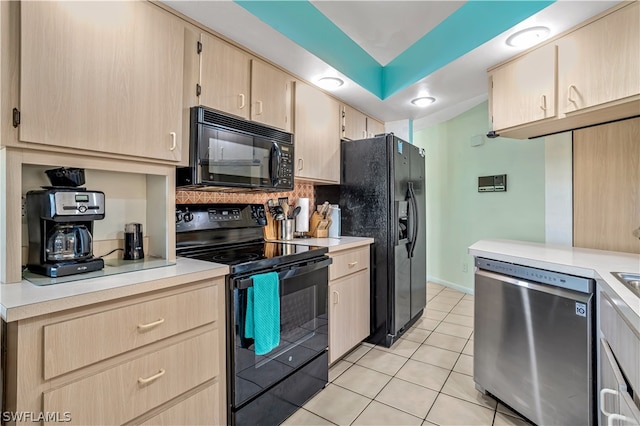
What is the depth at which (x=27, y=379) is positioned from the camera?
90 centimetres

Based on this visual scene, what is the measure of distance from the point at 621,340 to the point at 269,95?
2146 mm

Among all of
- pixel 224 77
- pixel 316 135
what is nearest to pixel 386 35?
pixel 316 135

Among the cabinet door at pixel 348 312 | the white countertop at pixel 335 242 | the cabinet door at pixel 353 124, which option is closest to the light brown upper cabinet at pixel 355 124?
the cabinet door at pixel 353 124

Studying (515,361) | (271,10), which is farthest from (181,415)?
(271,10)

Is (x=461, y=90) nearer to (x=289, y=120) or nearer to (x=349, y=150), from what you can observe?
(x=349, y=150)

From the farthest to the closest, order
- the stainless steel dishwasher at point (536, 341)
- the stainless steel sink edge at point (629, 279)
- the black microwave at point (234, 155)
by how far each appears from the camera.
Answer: the black microwave at point (234, 155)
the stainless steel dishwasher at point (536, 341)
the stainless steel sink edge at point (629, 279)

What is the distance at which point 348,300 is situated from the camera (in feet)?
7.73

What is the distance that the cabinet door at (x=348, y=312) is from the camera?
2.19 metres

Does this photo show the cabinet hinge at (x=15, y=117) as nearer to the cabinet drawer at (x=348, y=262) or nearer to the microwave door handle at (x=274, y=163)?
the microwave door handle at (x=274, y=163)

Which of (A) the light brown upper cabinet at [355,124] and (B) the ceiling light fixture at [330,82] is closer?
(B) the ceiling light fixture at [330,82]

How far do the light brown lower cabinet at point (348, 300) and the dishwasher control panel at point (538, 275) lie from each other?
0.90m

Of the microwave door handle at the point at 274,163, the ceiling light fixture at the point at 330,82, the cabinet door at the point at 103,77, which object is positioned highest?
the ceiling light fixture at the point at 330,82

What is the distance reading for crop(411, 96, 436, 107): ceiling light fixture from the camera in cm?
292

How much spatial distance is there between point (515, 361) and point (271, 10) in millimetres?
2407
